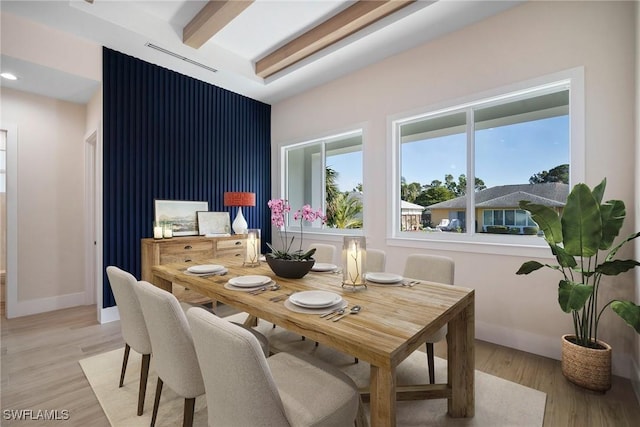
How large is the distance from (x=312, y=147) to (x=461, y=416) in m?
3.84

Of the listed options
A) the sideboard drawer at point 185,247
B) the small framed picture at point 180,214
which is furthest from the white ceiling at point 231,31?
Result: the sideboard drawer at point 185,247

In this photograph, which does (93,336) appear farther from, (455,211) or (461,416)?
(455,211)

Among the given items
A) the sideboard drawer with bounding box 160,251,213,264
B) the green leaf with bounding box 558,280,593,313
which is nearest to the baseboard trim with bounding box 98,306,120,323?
the sideboard drawer with bounding box 160,251,213,264

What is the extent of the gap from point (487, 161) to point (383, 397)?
2698mm

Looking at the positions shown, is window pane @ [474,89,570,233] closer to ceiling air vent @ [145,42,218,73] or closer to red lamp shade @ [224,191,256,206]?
red lamp shade @ [224,191,256,206]

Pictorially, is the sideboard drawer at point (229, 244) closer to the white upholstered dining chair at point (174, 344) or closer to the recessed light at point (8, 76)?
the white upholstered dining chair at point (174, 344)

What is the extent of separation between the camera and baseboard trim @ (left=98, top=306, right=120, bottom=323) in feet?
10.3

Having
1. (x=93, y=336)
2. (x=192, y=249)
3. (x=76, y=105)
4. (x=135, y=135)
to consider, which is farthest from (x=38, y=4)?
(x=93, y=336)

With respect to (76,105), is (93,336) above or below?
below

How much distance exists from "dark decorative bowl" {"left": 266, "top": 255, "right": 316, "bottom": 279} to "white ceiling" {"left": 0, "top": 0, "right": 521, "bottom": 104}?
2.47m

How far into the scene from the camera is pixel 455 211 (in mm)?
3119

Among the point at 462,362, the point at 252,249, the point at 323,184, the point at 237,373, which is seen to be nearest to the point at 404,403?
the point at 462,362

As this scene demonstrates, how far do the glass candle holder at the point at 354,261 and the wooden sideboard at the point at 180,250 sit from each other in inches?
64.9

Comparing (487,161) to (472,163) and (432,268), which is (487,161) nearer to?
(472,163)
